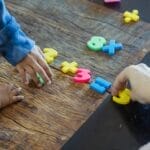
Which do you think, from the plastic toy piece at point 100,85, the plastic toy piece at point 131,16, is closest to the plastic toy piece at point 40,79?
the plastic toy piece at point 100,85

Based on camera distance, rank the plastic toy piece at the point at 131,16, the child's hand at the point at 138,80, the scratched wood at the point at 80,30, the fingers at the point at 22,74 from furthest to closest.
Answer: the plastic toy piece at the point at 131,16 < the scratched wood at the point at 80,30 < the fingers at the point at 22,74 < the child's hand at the point at 138,80

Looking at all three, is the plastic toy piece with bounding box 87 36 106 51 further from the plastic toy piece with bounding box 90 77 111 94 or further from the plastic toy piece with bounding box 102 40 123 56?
the plastic toy piece with bounding box 90 77 111 94

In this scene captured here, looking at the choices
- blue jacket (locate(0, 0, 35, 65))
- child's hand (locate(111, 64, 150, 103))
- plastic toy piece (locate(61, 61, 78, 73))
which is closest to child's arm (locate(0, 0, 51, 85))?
blue jacket (locate(0, 0, 35, 65))

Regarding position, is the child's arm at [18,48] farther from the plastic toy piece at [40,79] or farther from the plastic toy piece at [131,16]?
the plastic toy piece at [131,16]

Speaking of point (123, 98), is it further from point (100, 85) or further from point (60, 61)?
point (60, 61)

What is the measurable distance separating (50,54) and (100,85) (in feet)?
0.67

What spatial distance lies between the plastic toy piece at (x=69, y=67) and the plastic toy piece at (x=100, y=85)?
79 millimetres

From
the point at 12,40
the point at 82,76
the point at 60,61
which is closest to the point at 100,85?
the point at 82,76

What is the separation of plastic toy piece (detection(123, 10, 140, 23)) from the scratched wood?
0.06ft

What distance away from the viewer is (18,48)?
3.27ft

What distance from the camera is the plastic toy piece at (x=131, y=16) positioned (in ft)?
4.20

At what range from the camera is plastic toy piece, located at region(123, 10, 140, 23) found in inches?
50.4

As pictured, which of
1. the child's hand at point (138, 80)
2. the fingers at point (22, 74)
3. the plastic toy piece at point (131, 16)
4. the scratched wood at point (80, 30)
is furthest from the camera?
the plastic toy piece at point (131, 16)

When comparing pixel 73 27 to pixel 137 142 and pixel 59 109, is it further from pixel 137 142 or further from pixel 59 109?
pixel 137 142
